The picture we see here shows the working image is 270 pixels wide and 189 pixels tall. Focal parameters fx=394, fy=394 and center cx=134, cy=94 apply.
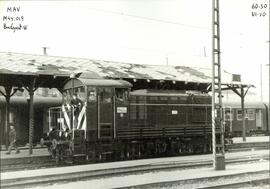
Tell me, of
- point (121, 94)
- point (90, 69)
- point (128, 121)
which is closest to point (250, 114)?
point (90, 69)

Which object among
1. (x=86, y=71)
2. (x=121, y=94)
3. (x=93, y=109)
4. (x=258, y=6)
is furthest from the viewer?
(x=86, y=71)

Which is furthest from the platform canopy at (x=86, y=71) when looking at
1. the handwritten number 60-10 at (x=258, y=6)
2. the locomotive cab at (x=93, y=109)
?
the handwritten number 60-10 at (x=258, y=6)

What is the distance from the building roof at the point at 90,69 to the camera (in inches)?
643

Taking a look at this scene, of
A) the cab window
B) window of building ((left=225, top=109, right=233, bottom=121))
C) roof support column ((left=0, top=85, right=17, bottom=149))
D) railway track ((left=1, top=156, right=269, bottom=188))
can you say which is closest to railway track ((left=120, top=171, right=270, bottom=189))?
railway track ((left=1, top=156, right=269, bottom=188))

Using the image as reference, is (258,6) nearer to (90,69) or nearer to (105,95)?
(105,95)

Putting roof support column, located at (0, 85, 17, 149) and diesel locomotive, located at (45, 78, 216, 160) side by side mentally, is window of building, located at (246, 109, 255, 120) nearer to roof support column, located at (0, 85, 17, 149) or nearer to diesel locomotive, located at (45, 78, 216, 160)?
diesel locomotive, located at (45, 78, 216, 160)

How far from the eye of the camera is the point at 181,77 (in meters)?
21.1

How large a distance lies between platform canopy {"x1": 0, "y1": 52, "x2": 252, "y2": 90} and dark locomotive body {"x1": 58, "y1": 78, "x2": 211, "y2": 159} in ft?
3.50

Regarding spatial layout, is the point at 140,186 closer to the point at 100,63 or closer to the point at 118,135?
the point at 118,135

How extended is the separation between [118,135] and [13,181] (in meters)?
5.86

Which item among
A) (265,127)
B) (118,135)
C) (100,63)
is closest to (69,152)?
(118,135)

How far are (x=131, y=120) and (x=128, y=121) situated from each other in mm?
266

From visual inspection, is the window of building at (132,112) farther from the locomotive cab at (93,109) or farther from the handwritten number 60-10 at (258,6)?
the handwritten number 60-10 at (258,6)

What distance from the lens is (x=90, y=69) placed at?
1884cm
